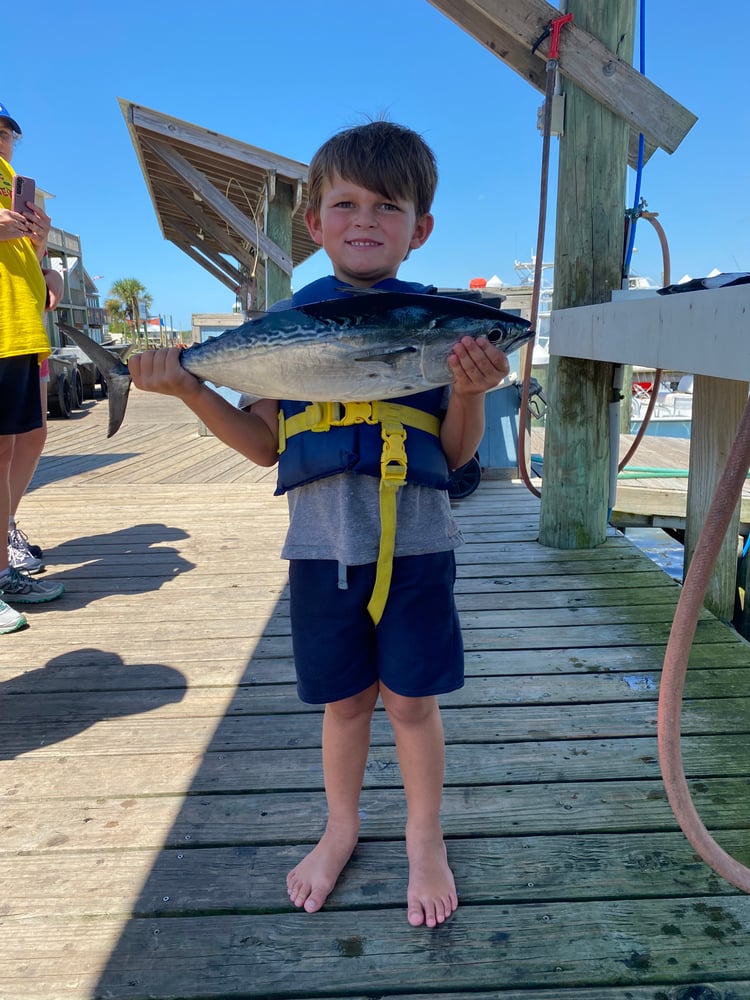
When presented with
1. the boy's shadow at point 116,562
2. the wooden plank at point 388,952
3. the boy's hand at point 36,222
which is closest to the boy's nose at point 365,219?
the wooden plank at point 388,952

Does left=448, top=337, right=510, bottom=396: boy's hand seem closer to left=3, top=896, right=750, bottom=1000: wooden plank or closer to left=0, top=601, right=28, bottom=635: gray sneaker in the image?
left=3, top=896, right=750, bottom=1000: wooden plank

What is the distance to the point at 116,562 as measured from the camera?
451 centimetres

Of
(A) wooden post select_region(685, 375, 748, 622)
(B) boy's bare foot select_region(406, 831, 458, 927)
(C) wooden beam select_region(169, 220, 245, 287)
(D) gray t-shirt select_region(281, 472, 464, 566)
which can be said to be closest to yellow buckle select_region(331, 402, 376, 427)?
(D) gray t-shirt select_region(281, 472, 464, 566)

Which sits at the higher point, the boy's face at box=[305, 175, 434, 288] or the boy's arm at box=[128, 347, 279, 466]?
the boy's face at box=[305, 175, 434, 288]

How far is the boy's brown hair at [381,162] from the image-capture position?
164 cm

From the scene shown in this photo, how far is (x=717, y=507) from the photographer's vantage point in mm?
1136

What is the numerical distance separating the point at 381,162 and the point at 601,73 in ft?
8.98

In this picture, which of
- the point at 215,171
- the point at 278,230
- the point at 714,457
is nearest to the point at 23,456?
the point at 714,457

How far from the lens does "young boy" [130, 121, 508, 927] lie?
1.67 metres

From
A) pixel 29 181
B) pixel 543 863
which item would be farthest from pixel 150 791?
pixel 29 181

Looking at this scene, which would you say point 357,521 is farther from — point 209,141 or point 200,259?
point 200,259

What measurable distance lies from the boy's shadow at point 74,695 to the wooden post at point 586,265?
2.59 m

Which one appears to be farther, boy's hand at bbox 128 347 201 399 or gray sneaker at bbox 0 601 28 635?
gray sneaker at bbox 0 601 28 635

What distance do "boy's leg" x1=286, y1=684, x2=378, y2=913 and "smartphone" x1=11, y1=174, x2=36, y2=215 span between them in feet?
9.20
